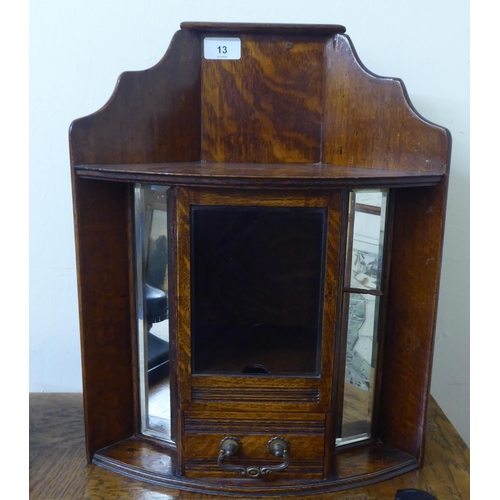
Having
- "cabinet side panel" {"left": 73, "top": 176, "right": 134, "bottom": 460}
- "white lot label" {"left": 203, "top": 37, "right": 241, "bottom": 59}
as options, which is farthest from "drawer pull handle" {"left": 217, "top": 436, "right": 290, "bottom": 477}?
"white lot label" {"left": 203, "top": 37, "right": 241, "bottom": 59}

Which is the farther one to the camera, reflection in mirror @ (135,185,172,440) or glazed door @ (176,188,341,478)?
reflection in mirror @ (135,185,172,440)

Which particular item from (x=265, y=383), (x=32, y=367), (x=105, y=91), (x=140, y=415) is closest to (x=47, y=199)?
(x=105, y=91)

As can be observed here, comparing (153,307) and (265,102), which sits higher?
(265,102)

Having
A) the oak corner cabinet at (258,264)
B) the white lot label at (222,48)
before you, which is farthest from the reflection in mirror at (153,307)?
the white lot label at (222,48)

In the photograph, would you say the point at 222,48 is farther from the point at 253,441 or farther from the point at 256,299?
the point at 253,441

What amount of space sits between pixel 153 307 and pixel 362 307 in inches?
17.7

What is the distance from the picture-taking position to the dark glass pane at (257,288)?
0.95m

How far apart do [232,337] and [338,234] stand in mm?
291

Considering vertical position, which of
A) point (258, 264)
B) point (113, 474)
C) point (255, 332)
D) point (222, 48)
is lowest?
point (113, 474)

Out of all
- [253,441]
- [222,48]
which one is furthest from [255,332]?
[222,48]

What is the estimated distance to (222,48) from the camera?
1177mm

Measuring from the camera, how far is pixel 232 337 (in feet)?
3.37

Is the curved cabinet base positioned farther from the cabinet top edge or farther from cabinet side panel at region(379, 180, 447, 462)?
the cabinet top edge

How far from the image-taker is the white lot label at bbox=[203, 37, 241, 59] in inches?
46.1
